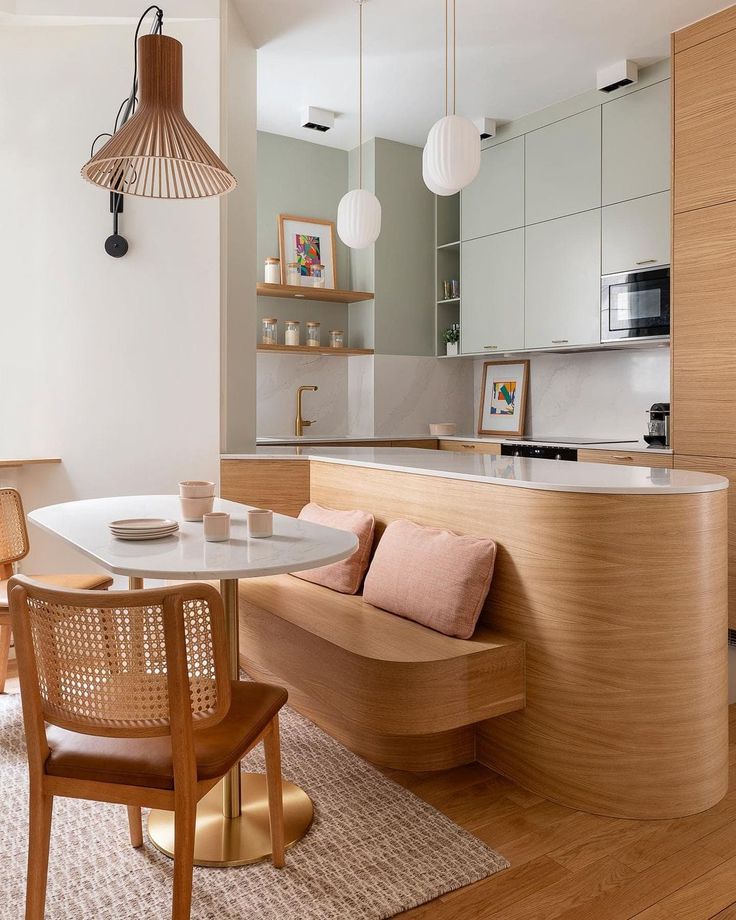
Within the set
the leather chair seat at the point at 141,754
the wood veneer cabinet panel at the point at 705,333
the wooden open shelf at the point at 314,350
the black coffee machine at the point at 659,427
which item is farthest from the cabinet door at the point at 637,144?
the leather chair seat at the point at 141,754

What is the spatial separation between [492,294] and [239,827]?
391 cm

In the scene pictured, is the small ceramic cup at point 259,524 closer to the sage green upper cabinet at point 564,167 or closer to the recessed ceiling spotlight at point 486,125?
the sage green upper cabinet at point 564,167

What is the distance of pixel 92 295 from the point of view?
3465 mm

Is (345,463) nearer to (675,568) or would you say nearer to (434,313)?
(675,568)

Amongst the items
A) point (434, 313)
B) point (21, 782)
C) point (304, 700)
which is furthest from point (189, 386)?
point (434, 313)

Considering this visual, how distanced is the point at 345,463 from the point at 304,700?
37.1 inches

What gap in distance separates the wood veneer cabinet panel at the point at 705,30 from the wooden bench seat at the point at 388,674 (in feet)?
9.77

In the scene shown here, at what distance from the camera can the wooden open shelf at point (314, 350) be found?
4938mm

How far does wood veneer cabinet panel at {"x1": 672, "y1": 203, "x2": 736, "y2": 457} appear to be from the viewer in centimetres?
345

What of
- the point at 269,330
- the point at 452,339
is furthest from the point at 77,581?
the point at 452,339

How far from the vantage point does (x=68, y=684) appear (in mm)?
1459

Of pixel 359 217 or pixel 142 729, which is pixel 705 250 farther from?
pixel 142 729

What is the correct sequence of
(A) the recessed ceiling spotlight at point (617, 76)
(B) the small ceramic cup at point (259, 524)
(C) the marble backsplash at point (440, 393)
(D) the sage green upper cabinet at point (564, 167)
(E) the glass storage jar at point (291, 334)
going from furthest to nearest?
(E) the glass storage jar at point (291, 334) → (C) the marble backsplash at point (440, 393) → (D) the sage green upper cabinet at point (564, 167) → (A) the recessed ceiling spotlight at point (617, 76) → (B) the small ceramic cup at point (259, 524)

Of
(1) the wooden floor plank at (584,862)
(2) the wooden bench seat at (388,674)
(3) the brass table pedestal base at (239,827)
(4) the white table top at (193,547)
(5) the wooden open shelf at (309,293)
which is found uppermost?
(5) the wooden open shelf at (309,293)
